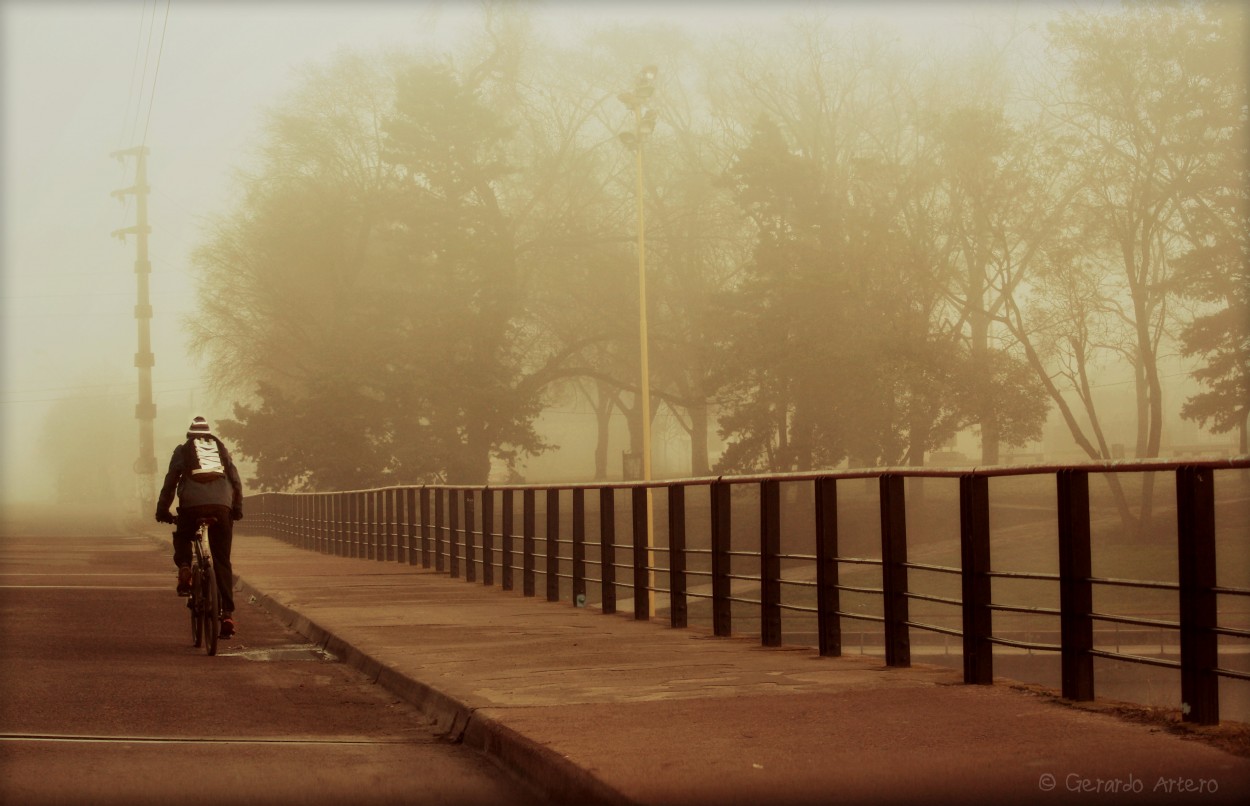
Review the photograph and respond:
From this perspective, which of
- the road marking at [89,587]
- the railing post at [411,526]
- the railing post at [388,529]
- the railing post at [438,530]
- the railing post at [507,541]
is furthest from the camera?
the railing post at [388,529]

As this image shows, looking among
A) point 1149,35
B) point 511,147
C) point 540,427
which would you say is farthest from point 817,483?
point 540,427

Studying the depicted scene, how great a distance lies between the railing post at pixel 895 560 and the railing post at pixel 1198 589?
3.00 meters

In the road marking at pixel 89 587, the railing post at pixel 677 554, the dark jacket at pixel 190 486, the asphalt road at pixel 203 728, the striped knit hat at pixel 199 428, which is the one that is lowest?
the road marking at pixel 89 587

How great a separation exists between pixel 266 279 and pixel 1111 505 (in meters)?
32.5

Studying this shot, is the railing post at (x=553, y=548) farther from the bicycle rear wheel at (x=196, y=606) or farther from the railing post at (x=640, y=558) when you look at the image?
the bicycle rear wheel at (x=196, y=606)

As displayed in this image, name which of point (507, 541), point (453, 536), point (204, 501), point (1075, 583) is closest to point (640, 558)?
point (204, 501)

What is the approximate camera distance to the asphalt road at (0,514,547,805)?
6.79 metres

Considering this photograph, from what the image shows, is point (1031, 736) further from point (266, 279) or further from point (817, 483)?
point (266, 279)

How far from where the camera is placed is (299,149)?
62219mm

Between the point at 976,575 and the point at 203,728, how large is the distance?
445 cm

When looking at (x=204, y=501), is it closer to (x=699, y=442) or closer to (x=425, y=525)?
(x=425, y=525)

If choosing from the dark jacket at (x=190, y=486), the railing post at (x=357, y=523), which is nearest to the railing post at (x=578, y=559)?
the dark jacket at (x=190, y=486)

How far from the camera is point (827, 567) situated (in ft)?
37.9

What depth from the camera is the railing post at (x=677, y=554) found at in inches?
571
